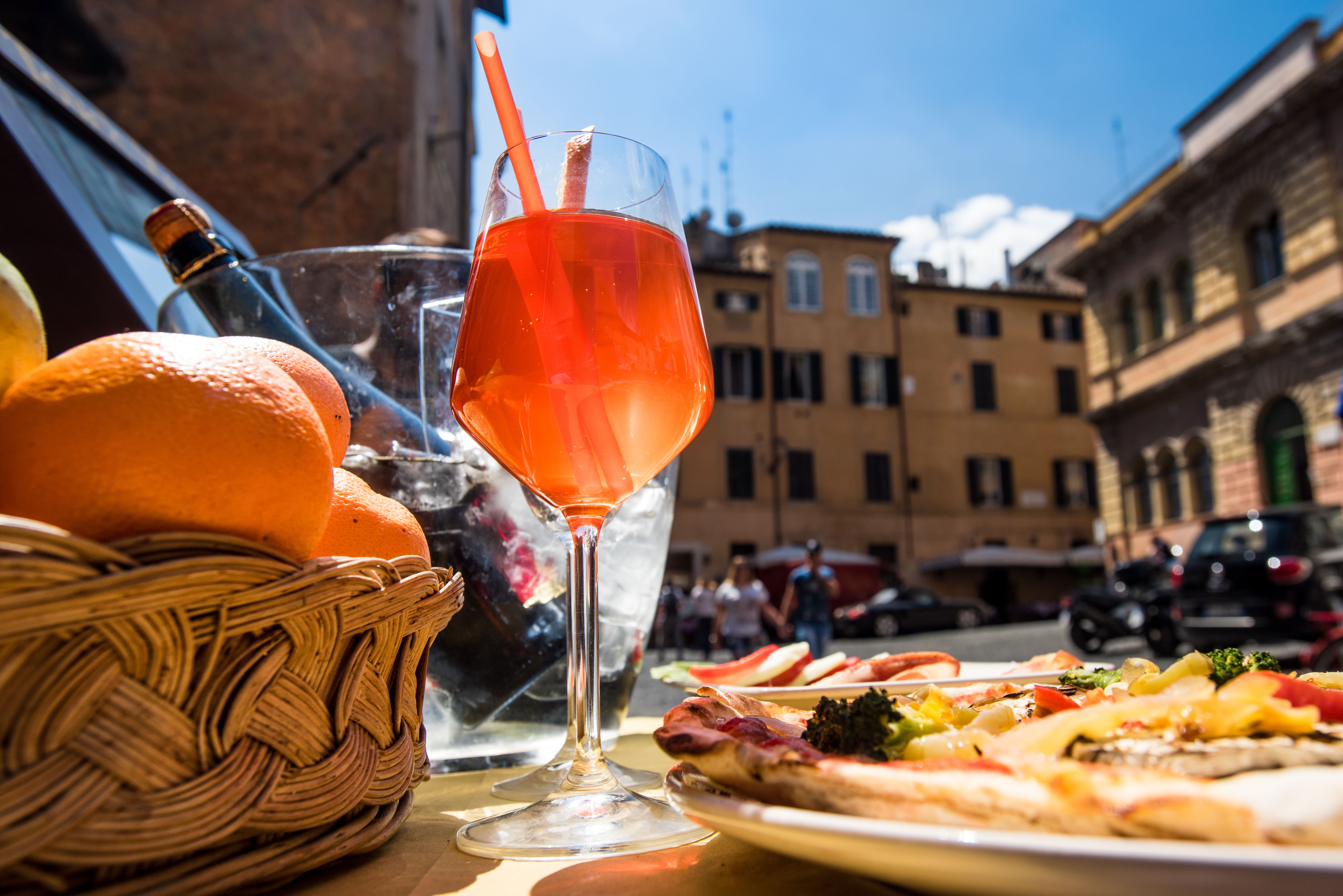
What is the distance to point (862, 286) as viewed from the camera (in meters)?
25.9

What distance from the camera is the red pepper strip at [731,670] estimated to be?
1178mm

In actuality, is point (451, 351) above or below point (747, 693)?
above

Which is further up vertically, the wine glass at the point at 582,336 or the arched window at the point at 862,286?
the arched window at the point at 862,286

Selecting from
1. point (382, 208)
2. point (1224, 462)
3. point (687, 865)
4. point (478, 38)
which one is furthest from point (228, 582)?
point (1224, 462)

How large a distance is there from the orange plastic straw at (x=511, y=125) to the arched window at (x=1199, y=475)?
18458 millimetres

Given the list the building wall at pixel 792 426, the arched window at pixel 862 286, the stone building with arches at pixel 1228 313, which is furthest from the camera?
the arched window at pixel 862 286

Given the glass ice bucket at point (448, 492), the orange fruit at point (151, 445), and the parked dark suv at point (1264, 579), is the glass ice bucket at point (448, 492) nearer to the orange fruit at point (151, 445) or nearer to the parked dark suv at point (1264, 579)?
the orange fruit at point (151, 445)

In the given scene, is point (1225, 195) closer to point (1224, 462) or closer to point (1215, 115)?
point (1215, 115)

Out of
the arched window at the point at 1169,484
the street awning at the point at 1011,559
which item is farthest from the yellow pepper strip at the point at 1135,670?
the street awning at the point at 1011,559

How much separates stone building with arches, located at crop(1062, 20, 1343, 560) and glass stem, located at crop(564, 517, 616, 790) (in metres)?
15.3

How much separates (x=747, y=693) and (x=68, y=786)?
2.29 feet

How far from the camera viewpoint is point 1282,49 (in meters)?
14.6

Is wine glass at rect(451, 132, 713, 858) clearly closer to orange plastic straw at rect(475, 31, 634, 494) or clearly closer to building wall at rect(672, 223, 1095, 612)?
orange plastic straw at rect(475, 31, 634, 494)

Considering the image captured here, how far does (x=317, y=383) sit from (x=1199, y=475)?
1896 centimetres
